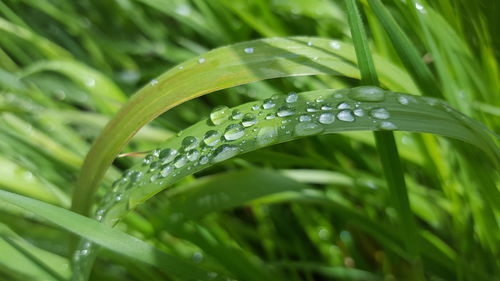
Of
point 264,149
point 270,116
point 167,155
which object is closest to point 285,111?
point 270,116

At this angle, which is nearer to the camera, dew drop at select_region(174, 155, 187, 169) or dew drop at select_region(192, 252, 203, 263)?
dew drop at select_region(174, 155, 187, 169)

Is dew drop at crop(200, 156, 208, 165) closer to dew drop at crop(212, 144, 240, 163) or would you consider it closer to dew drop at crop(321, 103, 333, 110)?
dew drop at crop(212, 144, 240, 163)

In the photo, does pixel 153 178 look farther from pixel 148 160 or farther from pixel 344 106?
pixel 344 106

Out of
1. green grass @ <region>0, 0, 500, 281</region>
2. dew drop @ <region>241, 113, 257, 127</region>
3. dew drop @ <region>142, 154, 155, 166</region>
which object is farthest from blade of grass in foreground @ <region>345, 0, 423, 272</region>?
dew drop @ <region>142, 154, 155, 166</region>

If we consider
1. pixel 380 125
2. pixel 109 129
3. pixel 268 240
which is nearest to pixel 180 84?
pixel 109 129

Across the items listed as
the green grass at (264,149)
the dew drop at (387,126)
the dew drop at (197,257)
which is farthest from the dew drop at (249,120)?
the dew drop at (197,257)
